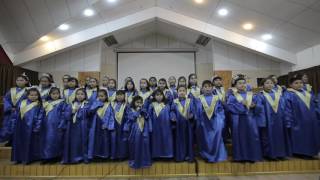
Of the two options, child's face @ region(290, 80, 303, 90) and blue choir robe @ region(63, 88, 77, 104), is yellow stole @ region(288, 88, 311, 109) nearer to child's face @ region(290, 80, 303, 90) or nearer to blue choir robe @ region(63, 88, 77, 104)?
child's face @ region(290, 80, 303, 90)

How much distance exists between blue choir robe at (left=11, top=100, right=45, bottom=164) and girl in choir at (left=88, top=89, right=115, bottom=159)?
773 millimetres

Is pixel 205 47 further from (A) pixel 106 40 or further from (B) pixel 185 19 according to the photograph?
(A) pixel 106 40

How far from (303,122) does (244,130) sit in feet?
3.06

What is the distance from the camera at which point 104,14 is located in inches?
299

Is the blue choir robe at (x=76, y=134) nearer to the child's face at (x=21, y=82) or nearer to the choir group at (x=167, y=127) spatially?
the choir group at (x=167, y=127)

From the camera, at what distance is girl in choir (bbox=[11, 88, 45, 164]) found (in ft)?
11.8

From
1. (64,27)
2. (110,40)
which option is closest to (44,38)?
(64,27)

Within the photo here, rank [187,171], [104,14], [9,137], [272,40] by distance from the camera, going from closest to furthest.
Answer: [187,171]
[9,137]
[104,14]
[272,40]

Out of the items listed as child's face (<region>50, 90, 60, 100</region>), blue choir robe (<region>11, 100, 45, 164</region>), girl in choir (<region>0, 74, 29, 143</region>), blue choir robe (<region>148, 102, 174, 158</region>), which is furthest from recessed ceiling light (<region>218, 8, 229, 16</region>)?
blue choir robe (<region>11, 100, 45, 164</region>)

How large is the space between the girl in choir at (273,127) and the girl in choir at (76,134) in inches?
103

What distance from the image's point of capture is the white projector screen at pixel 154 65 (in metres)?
10.0

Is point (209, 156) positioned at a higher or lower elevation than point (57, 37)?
lower

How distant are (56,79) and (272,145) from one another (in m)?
7.90

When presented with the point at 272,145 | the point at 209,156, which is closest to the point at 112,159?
the point at 209,156
